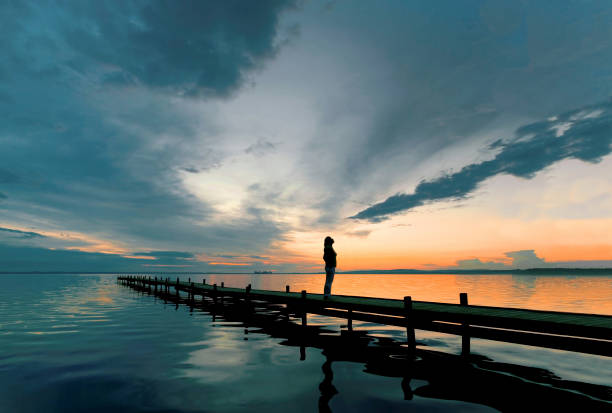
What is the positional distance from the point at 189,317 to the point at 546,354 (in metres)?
19.7

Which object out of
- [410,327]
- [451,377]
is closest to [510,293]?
[410,327]

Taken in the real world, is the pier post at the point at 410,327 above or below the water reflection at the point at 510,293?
above

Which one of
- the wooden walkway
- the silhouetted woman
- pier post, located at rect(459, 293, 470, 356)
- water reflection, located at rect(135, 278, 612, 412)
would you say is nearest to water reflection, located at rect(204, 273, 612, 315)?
pier post, located at rect(459, 293, 470, 356)

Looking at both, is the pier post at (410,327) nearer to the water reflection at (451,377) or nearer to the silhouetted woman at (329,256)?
the water reflection at (451,377)

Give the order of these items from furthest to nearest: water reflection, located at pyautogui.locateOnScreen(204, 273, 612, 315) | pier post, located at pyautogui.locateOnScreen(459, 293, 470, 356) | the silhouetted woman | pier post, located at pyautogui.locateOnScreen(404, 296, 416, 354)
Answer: water reflection, located at pyautogui.locateOnScreen(204, 273, 612, 315) → the silhouetted woman → pier post, located at pyautogui.locateOnScreen(404, 296, 416, 354) → pier post, located at pyautogui.locateOnScreen(459, 293, 470, 356)

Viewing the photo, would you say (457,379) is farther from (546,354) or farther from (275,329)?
(275,329)

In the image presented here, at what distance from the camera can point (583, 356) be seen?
12539mm

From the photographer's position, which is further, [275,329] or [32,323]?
[32,323]

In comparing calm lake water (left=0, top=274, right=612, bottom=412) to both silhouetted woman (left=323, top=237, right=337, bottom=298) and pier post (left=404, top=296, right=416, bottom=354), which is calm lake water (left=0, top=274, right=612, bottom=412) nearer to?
pier post (left=404, top=296, right=416, bottom=354)

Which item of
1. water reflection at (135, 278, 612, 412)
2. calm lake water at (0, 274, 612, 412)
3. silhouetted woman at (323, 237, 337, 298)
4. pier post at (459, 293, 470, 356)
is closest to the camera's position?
calm lake water at (0, 274, 612, 412)

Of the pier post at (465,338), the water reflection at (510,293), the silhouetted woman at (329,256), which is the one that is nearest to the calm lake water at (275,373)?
the pier post at (465,338)

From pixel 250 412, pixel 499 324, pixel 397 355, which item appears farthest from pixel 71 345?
pixel 499 324

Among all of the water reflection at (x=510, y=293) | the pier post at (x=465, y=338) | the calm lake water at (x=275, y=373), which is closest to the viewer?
the calm lake water at (x=275, y=373)

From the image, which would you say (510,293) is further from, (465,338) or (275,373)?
(275,373)
